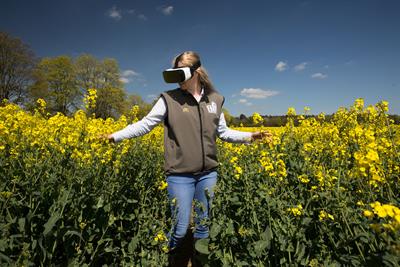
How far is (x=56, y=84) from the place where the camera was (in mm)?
27797

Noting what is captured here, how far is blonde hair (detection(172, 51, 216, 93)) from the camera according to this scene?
263 cm

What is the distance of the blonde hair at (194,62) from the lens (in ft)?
8.64

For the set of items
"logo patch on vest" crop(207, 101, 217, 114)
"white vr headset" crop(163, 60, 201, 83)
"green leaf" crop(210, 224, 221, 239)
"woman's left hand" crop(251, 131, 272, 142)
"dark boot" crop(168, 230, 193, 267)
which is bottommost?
"dark boot" crop(168, 230, 193, 267)

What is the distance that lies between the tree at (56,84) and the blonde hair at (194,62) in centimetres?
2531

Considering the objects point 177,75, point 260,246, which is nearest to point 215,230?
point 260,246

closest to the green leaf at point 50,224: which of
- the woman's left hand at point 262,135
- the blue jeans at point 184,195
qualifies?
the blue jeans at point 184,195

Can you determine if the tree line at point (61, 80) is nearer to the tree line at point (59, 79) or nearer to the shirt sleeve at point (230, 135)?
the tree line at point (59, 79)

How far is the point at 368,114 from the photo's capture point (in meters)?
3.81

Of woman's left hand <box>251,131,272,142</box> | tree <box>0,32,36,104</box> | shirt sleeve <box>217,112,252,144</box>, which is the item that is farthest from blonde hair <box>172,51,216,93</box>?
tree <box>0,32,36,104</box>

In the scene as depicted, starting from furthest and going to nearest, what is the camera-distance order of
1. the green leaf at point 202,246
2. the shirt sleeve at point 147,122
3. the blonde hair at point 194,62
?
the blonde hair at point 194,62
the shirt sleeve at point 147,122
the green leaf at point 202,246

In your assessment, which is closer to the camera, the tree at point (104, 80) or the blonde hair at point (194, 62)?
the blonde hair at point (194, 62)

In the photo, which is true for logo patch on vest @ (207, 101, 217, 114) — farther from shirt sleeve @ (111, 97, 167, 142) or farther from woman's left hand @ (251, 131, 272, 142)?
woman's left hand @ (251, 131, 272, 142)

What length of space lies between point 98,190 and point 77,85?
29713 millimetres

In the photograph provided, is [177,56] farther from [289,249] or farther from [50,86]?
[50,86]
